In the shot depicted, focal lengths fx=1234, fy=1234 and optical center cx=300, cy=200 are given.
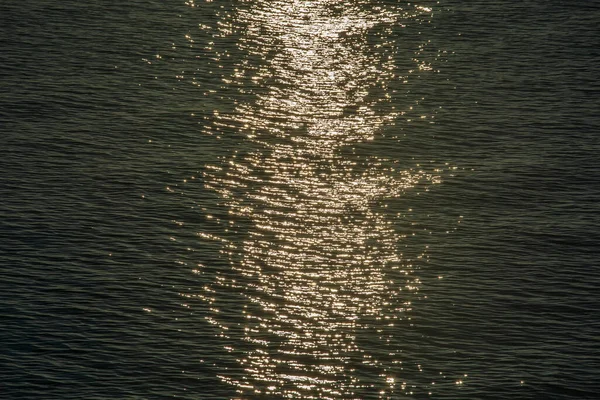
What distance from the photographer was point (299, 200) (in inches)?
4660

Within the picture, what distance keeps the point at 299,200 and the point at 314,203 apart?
1565 mm

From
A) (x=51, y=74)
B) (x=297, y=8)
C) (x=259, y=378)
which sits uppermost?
(x=297, y=8)

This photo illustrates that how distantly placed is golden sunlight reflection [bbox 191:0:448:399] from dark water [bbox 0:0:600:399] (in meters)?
0.26

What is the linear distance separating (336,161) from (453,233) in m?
19.1

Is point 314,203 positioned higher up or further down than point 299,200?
further down

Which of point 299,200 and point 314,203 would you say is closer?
point 314,203

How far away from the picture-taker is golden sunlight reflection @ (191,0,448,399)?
9294cm

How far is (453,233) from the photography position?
366 feet

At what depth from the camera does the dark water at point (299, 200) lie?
302 ft

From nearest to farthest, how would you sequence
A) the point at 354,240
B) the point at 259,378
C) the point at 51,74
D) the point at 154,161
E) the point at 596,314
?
the point at 259,378 < the point at 596,314 < the point at 354,240 < the point at 154,161 < the point at 51,74

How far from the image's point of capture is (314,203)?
118 metres

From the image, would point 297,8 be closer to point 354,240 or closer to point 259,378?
point 354,240

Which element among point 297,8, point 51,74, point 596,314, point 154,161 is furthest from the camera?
point 297,8

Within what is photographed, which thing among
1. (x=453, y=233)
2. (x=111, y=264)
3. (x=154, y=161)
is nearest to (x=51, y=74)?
(x=154, y=161)
